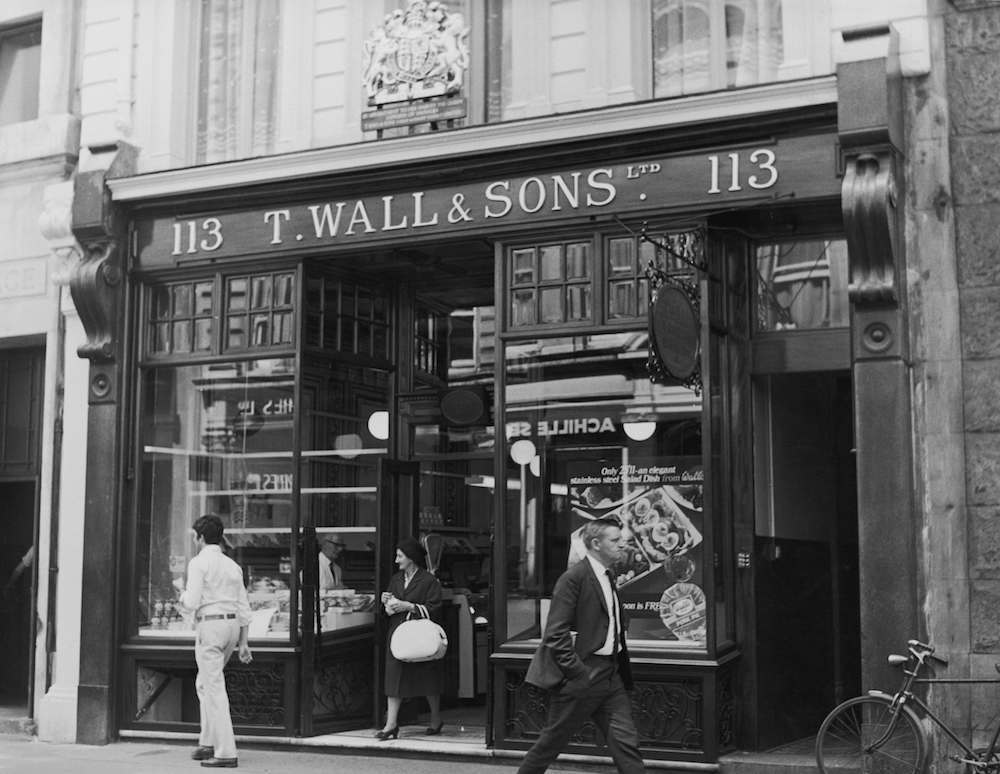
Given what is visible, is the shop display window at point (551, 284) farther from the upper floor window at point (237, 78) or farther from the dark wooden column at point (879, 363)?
the upper floor window at point (237, 78)

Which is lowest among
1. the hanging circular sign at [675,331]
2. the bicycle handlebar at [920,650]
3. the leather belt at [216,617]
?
the bicycle handlebar at [920,650]

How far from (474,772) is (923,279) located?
488cm

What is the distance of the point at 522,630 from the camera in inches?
428

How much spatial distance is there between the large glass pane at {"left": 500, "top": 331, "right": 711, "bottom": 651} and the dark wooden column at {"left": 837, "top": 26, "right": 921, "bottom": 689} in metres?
1.42

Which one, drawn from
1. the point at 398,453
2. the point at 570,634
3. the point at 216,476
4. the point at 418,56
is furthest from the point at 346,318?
the point at 570,634

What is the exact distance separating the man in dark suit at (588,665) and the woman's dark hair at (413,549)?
3.45 m

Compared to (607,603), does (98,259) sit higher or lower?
higher

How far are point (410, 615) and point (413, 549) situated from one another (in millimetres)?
560

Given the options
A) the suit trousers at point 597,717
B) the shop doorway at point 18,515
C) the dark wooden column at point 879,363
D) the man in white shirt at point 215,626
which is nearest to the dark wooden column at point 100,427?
the shop doorway at point 18,515

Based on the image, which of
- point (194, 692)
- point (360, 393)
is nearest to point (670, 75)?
point (360, 393)

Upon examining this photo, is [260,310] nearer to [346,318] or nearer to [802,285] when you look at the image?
[346,318]

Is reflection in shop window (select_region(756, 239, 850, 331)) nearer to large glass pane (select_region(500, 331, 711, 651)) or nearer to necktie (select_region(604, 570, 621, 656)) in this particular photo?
large glass pane (select_region(500, 331, 711, 651))

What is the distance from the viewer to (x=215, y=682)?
10578 millimetres

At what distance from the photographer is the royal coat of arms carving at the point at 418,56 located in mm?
11594
